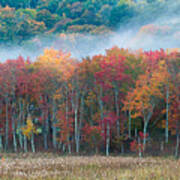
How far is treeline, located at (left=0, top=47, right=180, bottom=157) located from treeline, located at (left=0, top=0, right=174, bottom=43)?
5168cm

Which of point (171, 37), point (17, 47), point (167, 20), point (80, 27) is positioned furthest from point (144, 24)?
point (17, 47)

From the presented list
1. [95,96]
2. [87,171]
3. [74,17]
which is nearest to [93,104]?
[95,96]

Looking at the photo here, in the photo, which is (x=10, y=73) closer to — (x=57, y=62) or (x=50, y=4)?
(x=57, y=62)

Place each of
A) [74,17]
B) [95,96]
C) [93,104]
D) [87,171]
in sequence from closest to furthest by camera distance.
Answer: [87,171] < [95,96] < [93,104] < [74,17]

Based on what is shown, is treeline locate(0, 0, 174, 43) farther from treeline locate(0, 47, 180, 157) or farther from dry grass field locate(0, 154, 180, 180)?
dry grass field locate(0, 154, 180, 180)

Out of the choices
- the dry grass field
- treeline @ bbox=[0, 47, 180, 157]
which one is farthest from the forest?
the dry grass field

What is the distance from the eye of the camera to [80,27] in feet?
293

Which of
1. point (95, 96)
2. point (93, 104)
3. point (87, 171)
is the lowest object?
point (87, 171)

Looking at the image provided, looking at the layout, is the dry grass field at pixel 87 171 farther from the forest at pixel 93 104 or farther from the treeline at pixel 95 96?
the treeline at pixel 95 96

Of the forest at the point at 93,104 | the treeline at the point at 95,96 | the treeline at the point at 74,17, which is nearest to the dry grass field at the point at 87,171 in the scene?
the forest at the point at 93,104

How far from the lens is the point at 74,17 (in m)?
102

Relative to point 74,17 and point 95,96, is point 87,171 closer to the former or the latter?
point 95,96

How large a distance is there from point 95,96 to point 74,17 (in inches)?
2835

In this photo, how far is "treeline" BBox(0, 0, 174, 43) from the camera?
86000 mm
